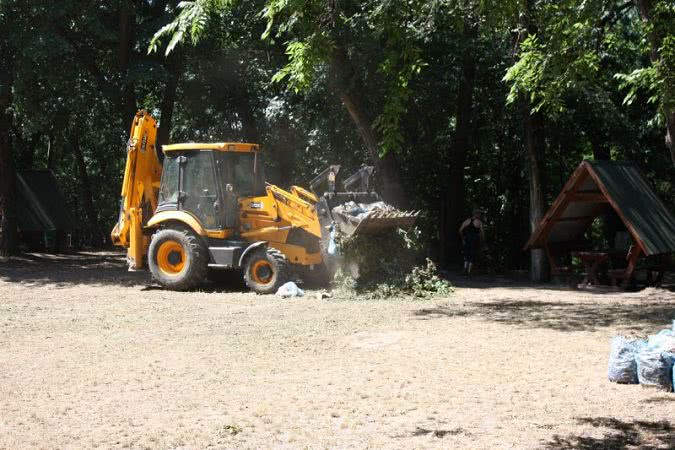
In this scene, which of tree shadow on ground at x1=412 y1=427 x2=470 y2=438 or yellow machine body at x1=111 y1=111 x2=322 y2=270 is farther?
yellow machine body at x1=111 y1=111 x2=322 y2=270

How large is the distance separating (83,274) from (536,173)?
1082 centimetres

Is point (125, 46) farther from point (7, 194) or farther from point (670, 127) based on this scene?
point (670, 127)

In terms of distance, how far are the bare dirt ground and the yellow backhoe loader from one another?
3.66 ft

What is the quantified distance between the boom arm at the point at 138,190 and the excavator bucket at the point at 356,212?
3708mm

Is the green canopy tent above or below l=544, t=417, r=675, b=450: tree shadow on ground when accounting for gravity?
above

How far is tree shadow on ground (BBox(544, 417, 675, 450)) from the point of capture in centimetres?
653

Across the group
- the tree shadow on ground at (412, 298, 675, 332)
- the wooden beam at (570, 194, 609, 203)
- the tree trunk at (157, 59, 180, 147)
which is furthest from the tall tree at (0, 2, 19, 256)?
the wooden beam at (570, 194, 609, 203)

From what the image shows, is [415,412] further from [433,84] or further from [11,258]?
[11,258]

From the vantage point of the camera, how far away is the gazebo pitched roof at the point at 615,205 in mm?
16250

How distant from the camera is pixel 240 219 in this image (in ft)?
56.4

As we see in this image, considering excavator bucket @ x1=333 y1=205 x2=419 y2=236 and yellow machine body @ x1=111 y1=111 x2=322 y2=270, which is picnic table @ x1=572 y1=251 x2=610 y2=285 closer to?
excavator bucket @ x1=333 y1=205 x2=419 y2=236

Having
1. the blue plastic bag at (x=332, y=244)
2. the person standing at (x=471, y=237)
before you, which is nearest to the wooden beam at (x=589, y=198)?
the person standing at (x=471, y=237)

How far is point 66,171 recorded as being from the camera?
42.2 metres

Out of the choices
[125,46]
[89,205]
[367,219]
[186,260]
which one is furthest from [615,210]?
[89,205]
